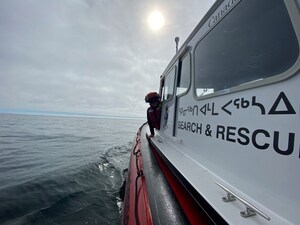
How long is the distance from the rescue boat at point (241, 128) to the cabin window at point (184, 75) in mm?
393

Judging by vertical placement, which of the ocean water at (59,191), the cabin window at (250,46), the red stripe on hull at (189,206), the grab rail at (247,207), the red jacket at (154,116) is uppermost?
the cabin window at (250,46)

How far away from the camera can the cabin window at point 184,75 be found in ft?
8.36

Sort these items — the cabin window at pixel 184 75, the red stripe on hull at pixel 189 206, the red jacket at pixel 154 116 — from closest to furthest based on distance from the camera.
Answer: the red stripe on hull at pixel 189 206, the cabin window at pixel 184 75, the red jacket at pixel 154 116

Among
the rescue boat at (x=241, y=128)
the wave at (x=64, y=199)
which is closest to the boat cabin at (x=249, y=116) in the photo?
the rescue boat at (x=241, y=128)

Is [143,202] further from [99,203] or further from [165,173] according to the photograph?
[99,203]

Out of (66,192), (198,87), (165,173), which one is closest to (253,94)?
(198,87)

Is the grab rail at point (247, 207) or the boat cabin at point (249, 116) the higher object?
the boat cabin at point (249, 116)

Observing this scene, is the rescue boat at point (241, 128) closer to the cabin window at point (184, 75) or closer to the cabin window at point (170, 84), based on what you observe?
the cabin window at point (184, 75)

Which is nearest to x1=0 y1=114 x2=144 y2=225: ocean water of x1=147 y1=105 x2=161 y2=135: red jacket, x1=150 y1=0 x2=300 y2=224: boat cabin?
x1=147 y1=105 x2=161 y2=135: red jacket

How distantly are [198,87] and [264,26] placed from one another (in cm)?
102

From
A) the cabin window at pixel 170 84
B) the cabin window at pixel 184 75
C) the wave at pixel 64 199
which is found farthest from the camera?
the wave at pixel 64 199

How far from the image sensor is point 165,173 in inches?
90.7

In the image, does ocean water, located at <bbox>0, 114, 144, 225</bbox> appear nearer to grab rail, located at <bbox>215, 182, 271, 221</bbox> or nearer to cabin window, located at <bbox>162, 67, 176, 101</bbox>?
cabin window, located at <bbox>162, 67, 176, 101</bbox>

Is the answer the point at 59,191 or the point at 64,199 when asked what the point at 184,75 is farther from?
the point at 59,191
